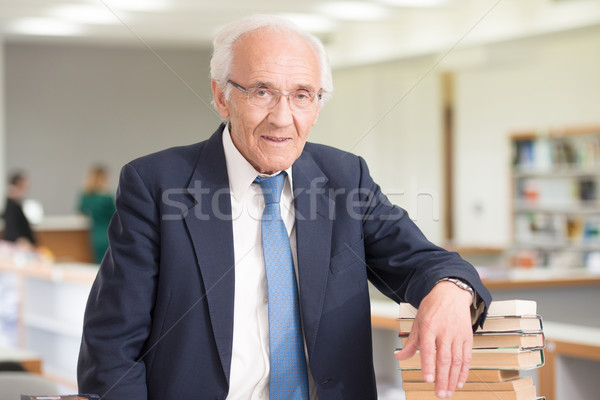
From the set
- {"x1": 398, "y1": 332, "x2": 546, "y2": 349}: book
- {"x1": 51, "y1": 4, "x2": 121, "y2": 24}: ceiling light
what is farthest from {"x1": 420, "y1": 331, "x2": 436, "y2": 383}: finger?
{"x1": 51, "y1": 4, "x2": 121, "y2": 24}: ceiling light

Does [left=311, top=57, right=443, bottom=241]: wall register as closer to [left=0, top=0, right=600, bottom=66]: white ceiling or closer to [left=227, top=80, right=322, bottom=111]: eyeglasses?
[left=0, top=0, right=600, bottom=66]: white ceiling

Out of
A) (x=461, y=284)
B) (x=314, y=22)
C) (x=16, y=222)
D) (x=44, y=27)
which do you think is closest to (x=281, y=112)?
(x=461, y=284)

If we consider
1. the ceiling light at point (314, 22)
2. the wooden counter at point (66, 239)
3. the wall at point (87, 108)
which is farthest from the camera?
the wall at point (87, 108)

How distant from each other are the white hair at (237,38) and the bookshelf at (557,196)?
7515 mm

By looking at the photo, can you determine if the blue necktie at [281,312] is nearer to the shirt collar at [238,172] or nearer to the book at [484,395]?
the shirt collar at [238,172]

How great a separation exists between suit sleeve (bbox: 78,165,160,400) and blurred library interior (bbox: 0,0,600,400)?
145 inches

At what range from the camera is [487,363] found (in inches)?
48.5

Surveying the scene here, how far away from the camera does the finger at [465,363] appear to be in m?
Result: 1.19

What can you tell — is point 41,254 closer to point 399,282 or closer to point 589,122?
point 399,282

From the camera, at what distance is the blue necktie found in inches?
52.9

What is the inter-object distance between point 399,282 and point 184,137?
11407 millimetres

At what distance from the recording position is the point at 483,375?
1.23 meters

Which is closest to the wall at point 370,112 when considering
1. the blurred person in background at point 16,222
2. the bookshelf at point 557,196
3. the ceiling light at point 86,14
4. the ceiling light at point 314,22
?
the bookshelf at point 557,196

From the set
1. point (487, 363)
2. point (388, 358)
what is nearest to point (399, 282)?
point (487, 363)
